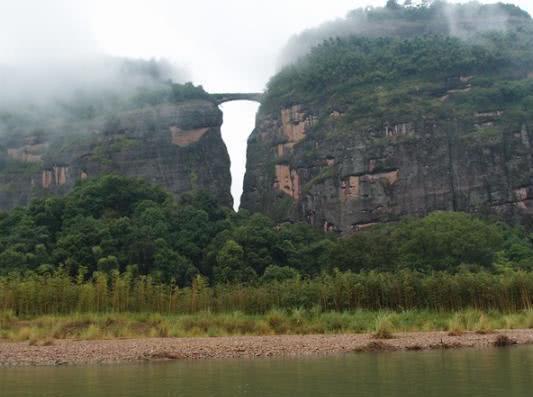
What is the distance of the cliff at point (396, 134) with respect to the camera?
88312 mm

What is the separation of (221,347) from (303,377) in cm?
874

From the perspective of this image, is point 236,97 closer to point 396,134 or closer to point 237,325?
point 396,134

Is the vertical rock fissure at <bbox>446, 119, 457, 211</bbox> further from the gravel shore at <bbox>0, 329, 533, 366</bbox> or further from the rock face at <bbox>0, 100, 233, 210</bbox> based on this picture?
the gravel shore at <bbox>0, 329, 533, 366</bbox>

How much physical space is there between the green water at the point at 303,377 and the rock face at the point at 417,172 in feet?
220

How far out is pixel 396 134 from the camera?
304 feet

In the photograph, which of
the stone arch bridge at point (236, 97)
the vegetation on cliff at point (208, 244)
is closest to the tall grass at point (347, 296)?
the vegetation on cliff at point (208, 244)

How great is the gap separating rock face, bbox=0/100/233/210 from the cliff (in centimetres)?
690

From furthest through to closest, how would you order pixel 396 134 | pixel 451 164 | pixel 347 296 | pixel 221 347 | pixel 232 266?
1. pixel 396 134
2. pixel 451 164
3. pixel 232 266
4. pixel 347 296
5. pixel 221 347

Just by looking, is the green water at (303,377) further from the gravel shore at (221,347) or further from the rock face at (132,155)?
the rock face at (132,155)

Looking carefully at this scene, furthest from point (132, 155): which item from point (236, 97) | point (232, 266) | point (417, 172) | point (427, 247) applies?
point (427, 247)

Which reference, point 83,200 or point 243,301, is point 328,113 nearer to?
point 83,200

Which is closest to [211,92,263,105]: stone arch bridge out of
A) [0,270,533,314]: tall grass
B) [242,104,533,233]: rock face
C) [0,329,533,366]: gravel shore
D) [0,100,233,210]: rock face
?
[0,100,233,210]: rock face

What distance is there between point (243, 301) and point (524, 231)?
49.8m

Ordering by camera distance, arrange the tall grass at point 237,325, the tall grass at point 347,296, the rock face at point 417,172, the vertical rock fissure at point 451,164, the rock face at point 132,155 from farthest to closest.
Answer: the rock face at point 132,155 → the vertical rock fissure at point 451,164 → the rock face at point 417,172 → the tall grass at point 347,296 → the tall grass at point 237,325
